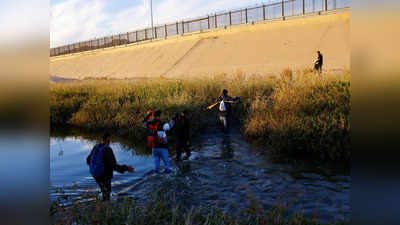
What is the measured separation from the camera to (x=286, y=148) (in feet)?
38.1

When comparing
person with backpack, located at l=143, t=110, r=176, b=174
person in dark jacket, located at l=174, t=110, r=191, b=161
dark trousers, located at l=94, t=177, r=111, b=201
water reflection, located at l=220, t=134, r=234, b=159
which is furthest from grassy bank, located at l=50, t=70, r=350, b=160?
dark trousers, located at l=94, t=177, r=111, b=201

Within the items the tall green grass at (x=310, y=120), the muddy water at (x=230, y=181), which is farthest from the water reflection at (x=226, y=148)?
the tall green grass at (x=310, y=120)

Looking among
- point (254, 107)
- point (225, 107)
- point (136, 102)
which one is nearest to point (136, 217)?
point (225, 107)

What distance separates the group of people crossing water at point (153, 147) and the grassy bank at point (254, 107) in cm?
222

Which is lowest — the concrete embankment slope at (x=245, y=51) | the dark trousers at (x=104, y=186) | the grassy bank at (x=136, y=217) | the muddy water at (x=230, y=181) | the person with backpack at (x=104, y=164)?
the muddy water at (x=230, y=181)

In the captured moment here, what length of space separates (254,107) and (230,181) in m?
6.79

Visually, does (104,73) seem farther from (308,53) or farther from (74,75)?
(308,53)

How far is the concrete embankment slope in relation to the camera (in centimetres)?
3347

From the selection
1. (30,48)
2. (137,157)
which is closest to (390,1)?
(30,48)

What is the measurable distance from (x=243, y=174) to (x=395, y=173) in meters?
8.11

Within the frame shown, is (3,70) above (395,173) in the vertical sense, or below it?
above

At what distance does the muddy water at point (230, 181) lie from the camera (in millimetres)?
7615

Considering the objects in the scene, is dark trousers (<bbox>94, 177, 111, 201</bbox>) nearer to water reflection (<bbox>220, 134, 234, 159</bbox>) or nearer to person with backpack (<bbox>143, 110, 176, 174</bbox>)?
person with backpack (<bbox>143, 110, 176, 174</bbox>)

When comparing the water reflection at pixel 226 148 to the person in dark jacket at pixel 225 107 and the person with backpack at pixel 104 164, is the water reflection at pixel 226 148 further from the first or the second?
the person with backpack at pixel 104 164
